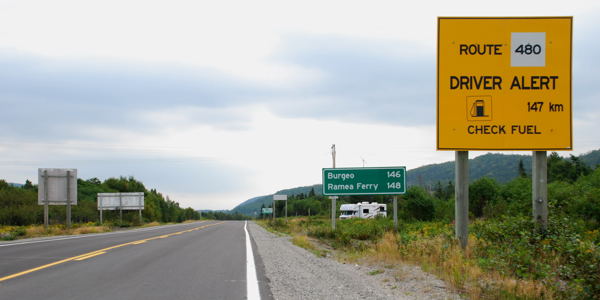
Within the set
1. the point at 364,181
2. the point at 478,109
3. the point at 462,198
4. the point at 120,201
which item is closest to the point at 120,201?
the point at 120,201

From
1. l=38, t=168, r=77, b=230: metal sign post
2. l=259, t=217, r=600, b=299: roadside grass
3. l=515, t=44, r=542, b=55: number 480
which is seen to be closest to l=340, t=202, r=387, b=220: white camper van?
l=38, t=168, r=77, b=230: metal sign post

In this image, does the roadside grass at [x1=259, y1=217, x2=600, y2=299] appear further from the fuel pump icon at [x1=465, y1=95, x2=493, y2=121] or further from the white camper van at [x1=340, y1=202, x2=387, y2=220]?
the white camper van at [x1=340, y1=202, x2=387, y2=220]

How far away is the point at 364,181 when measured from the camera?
80.9 feet

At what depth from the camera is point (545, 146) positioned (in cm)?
1232

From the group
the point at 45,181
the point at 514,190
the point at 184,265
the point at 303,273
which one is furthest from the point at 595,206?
the point at 45,181

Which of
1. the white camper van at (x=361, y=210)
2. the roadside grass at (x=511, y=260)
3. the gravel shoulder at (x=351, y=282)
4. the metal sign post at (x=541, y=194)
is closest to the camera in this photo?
the roadside grass at (x=511, y=260)

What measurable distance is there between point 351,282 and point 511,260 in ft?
10.1

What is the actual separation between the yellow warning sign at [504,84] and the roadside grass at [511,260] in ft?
7.30

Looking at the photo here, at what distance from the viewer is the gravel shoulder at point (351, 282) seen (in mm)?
7824

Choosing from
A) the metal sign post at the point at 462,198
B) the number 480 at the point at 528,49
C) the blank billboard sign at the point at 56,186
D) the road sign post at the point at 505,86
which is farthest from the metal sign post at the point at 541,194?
the blank billboard sign at the point at 56,186

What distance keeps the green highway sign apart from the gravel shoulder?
1220 cm

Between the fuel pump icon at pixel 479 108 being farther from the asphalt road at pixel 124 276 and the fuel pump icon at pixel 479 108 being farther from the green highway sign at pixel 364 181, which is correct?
the green highway sign at pixel 364 181

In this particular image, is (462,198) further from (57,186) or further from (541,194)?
(57,186)

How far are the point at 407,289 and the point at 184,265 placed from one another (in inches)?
221
